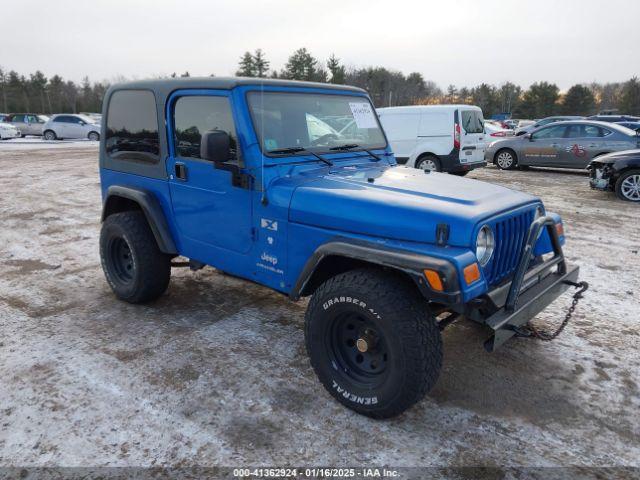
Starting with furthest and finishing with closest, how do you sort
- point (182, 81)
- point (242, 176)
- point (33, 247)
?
point (33, 247), point (182, 81), point (242, 176)

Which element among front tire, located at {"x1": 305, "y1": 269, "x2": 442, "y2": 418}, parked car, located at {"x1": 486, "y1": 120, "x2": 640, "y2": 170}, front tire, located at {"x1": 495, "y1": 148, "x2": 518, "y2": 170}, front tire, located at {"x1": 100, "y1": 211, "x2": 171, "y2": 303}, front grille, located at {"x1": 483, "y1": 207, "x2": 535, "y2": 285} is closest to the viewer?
front tire, located at {"x1": 305, "y1": 269, "x2": 442, "y2": 418}

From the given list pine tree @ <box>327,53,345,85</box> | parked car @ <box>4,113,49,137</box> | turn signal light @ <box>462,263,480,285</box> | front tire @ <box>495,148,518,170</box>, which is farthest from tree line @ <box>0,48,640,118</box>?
turn signal light @ <box>462,263,480,285</box>

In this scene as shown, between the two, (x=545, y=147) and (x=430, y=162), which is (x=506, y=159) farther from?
(x=430, y=162)

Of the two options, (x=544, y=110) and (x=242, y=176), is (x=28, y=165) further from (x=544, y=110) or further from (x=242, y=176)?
(x=544, y=110)

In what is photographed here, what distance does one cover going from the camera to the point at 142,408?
2881 millimetres

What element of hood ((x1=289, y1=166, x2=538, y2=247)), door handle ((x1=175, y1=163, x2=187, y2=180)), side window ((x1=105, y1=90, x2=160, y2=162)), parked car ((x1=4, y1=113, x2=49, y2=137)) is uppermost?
parked car ((x1=4, y1=113, x2=49, y2=137))

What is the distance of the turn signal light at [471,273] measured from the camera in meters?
2.44

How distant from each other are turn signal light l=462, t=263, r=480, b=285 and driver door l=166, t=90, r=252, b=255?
1.55 m

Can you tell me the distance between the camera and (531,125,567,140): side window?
41.5ft

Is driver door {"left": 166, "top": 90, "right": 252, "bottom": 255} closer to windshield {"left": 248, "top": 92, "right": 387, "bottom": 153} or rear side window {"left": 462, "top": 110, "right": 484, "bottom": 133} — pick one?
windshield {"left": 248, "top": 92, "right": 387, "bottom": 153}

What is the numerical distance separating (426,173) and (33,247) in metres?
5.19

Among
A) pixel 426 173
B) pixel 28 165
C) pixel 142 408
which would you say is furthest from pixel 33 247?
pixel 28 165

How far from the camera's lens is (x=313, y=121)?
3.57m

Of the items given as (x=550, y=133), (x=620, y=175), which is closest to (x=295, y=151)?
(x=620, y=175)
